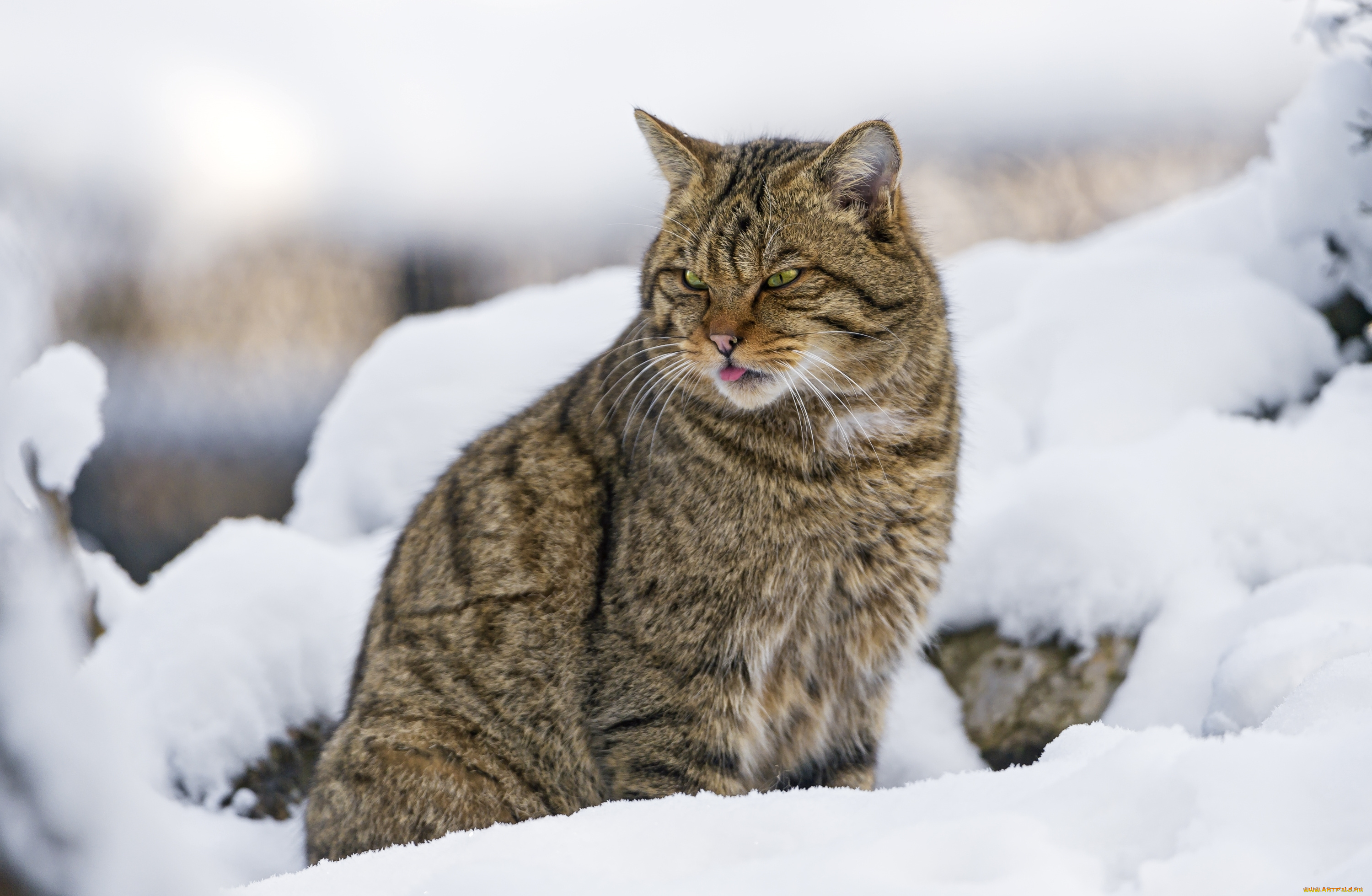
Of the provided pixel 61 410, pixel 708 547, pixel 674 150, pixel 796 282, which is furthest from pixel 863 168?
pixel 61 410

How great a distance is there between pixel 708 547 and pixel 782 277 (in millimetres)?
654

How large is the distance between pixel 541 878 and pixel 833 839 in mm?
403

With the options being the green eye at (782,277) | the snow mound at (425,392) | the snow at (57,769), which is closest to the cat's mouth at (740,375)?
the green eye at (782,277)

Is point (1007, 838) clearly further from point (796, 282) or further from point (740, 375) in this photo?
point (796, 282)

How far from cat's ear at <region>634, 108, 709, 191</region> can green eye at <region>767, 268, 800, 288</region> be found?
0.41 m

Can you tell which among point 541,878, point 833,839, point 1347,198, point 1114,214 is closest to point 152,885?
point 541,878

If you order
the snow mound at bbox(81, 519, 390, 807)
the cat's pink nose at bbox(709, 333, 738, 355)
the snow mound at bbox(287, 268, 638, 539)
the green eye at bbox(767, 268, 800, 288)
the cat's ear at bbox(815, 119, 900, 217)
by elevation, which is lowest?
the snow mound at bbox(81, 519, 390, 807)

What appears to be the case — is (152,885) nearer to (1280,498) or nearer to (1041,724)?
(1041,724)

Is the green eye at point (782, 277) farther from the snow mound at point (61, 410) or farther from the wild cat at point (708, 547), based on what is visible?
the snow mound at point (61, 410)

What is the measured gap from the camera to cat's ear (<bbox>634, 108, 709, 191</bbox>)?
8.62ft

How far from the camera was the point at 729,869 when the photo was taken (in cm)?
133

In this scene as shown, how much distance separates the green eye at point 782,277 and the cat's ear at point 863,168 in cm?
23

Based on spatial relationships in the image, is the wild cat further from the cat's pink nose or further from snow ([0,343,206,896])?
snow ([0,343,206,896])

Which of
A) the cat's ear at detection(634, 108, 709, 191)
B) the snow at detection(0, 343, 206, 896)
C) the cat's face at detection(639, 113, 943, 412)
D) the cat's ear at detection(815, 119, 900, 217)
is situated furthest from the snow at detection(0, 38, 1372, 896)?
the cat's ear at detection(634, 108, 709, 191)
